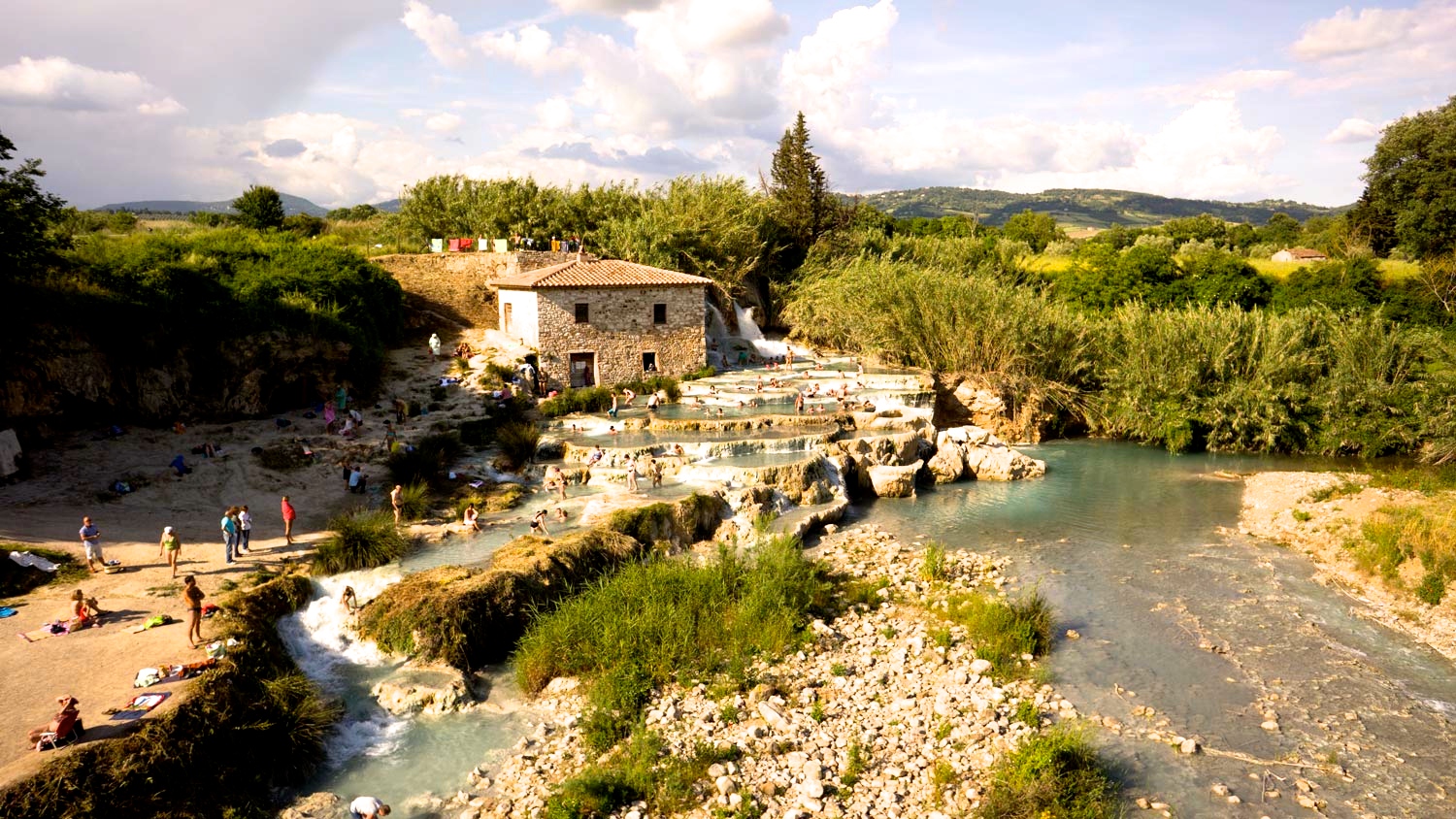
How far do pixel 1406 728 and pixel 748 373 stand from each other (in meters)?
24.9

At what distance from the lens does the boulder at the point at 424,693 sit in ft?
42.2

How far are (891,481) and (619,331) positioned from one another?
41.8ft

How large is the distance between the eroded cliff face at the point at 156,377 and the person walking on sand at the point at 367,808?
54.9 feet

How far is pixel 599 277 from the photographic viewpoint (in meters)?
31.0

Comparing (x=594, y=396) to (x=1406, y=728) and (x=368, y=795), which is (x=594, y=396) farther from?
(x=1406, y=728)

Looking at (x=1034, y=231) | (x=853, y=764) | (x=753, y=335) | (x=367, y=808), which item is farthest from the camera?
(x=1034, y=231)

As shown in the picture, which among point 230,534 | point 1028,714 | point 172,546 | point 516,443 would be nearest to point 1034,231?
point 516,443

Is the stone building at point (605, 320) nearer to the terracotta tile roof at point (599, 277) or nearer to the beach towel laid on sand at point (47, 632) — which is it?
the terracotta tile roof at point (599, 277)

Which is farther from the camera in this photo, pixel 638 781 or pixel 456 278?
pixel 456 278

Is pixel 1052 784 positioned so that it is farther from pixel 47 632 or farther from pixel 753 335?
pixel 753 335

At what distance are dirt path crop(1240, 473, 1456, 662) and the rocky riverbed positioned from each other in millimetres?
8852

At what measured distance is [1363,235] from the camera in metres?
50.0

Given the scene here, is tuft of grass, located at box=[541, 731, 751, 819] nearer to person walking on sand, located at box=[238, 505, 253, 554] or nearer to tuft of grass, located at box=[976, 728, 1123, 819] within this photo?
tuft of grass, located at box=[976, 728, 1123, 819]

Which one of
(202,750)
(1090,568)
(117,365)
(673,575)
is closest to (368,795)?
(202,750)
